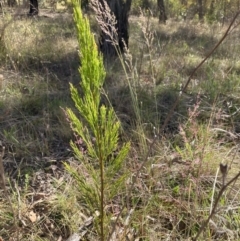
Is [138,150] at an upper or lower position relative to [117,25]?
lower

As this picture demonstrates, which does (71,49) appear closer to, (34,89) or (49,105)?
(34,89)

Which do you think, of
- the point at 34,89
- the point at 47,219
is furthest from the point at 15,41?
the point at 47,219

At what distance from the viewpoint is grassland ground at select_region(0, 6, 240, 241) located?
1.52m

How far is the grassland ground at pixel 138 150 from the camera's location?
4.98 ft

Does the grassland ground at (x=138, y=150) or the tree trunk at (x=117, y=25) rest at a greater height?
the tree trunk at (x=117, y=25)

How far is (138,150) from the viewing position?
77.8 inches

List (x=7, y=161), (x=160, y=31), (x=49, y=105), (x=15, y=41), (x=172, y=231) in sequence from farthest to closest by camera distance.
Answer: (x=160, y=31) < (x=15, y=41) < (x=49, y=105) < (x=7, y=161) < (x=172, y=231)

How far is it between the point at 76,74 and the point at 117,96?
0.84 metres

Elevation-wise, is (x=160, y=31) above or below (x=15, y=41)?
below

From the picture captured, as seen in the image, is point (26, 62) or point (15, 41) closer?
point (26, 62)

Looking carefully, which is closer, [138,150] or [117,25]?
[138,150]

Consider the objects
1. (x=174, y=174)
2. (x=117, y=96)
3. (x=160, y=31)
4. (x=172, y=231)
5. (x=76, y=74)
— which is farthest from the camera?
(x=160, y=31)

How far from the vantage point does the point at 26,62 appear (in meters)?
3.53

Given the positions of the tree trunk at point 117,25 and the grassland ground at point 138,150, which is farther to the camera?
the tree trunk at point 117,25
